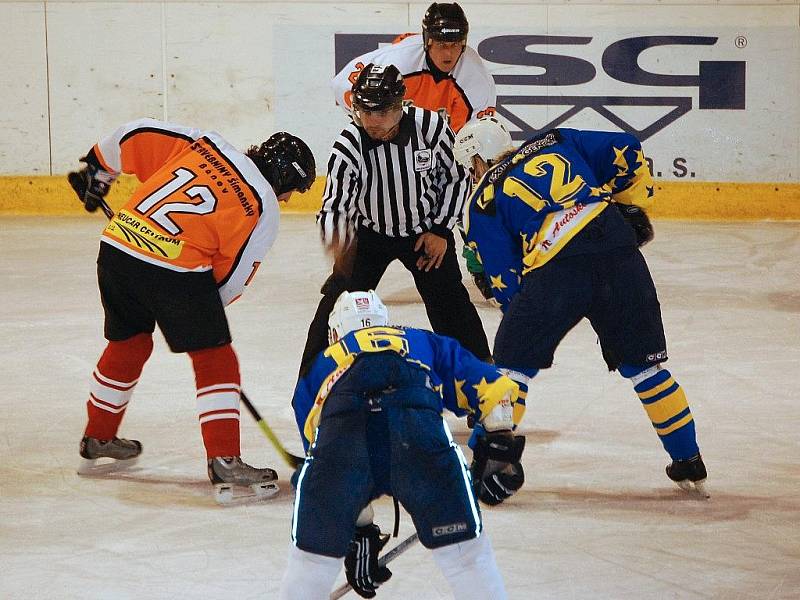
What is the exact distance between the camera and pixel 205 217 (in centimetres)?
340

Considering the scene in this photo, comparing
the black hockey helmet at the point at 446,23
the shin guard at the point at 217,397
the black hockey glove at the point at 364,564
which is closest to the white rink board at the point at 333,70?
the black hockey helmet at the point at 446,23

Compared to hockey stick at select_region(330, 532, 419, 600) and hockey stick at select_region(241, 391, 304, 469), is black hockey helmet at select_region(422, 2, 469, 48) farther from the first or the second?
hockey stick at select_region(330, 532, 419, 600)

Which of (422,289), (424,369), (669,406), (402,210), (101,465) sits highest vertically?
(402,210)

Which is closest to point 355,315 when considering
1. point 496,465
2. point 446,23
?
point 496,465

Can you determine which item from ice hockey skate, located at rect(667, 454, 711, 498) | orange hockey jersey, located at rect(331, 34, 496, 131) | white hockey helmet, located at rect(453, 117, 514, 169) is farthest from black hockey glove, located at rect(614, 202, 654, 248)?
orange hockey jersey, located at rect(331, 34, 496, 131)

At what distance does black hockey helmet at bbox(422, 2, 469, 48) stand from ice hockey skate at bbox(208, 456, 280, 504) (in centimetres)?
249

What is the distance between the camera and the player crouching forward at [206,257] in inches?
135

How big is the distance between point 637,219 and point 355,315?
4.03 ft

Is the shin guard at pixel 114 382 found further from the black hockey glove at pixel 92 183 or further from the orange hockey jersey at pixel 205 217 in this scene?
the black hockey glove at pixel 92 183

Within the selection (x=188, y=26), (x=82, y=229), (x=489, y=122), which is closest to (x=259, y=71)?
(x=188, y=26)

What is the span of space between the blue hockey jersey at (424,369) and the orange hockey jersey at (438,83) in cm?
317

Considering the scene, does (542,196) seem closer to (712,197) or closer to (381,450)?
(381,450)

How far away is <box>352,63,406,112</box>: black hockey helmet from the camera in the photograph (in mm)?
3904

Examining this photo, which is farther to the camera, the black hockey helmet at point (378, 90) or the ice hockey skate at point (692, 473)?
the black hockey helmet at point (378, 90)
